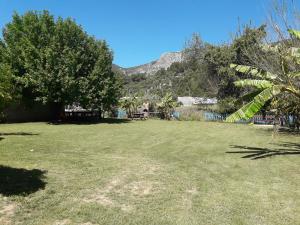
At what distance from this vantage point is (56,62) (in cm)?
2802

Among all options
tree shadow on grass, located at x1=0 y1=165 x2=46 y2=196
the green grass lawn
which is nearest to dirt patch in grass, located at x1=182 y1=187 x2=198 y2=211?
the green grass lawn

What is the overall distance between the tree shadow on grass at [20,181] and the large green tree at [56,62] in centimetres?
1862

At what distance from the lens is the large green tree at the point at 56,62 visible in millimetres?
27688

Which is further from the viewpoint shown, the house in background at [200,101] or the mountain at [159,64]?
the mountain at [159,64]

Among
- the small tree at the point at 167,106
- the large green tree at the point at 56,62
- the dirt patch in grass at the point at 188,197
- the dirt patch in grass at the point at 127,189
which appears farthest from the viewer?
the small tree at the point at 167,106

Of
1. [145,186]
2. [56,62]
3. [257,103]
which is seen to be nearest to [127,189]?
[145,186]

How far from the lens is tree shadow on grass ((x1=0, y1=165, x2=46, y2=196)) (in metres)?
7.57

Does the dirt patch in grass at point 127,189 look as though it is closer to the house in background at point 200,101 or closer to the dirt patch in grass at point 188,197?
the dirt patch in grass at point 188,197

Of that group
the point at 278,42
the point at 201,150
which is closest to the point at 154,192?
the point at 201,150

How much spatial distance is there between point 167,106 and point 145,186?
30430 millimetres

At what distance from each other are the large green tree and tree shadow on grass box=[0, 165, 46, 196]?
18621mm

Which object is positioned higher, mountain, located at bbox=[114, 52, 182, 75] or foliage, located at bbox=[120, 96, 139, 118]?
mountain, located at bbox=[114, 52, 182, 75]

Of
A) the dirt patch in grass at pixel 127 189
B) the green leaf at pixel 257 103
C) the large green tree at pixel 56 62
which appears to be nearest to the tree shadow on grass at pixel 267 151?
the green leaf at pixel 257 103

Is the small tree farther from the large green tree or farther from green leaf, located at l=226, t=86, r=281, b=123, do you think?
green leaf, located at l=226, t=86, r=281, b=123
